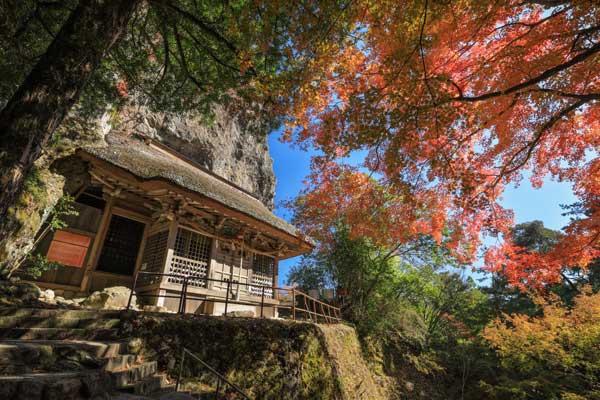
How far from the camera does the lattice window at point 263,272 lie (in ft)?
35.0

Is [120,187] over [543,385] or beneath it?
over

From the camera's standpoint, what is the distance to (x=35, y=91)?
251 cm

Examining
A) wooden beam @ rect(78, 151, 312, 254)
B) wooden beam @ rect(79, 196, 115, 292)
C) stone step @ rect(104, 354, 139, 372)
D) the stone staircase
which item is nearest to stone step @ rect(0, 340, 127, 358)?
the stone staircase

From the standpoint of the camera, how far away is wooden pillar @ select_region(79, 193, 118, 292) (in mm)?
7363

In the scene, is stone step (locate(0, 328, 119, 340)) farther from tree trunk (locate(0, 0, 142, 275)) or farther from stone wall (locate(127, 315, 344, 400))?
tree trunk (locate(0, 0, 142, 275))

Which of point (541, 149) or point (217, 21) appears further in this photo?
point (541, 149)

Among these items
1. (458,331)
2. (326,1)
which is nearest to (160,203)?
(326,1)

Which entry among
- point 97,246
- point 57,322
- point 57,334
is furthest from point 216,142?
point 57,334

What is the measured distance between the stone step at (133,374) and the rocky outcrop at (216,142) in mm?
8868

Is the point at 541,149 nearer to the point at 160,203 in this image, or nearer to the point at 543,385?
the point at 543,385

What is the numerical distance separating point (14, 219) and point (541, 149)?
11.5 metres

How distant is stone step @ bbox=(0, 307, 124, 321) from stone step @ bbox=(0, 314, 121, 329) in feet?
0.19

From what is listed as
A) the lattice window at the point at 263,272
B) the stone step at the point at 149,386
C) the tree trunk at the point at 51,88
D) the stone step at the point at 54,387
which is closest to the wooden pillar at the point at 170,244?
the lattice window at the point at 263,272

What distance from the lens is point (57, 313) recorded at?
4.12m
